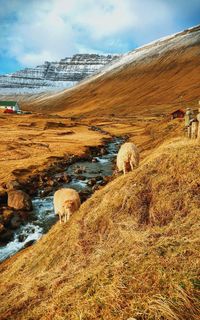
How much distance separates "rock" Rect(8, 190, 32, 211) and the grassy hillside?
12632 mm

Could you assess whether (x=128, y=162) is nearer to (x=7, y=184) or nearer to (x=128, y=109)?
(x=7, y=184)

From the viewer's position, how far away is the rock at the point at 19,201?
28919 mm

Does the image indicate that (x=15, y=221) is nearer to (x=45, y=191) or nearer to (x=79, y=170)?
(x=45, y=191)

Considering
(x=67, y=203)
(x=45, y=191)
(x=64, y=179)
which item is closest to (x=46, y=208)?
(x=45, y=191)

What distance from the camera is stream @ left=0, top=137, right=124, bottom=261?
2316 cm

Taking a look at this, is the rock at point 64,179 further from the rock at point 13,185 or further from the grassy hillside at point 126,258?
the grassy hillside at point 126,258

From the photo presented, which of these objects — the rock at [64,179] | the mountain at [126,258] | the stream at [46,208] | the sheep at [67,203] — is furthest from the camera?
the rock at [64,179]

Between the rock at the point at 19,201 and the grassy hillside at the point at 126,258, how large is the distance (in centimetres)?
1263

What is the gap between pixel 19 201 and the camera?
29.3m

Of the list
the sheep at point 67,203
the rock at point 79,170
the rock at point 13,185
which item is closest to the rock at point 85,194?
the rock at point 13,185

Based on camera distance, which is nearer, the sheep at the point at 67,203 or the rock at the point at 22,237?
the sheep at the point at 67,203

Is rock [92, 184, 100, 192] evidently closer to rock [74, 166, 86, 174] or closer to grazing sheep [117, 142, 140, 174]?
rock [74, 166, 86, 174]

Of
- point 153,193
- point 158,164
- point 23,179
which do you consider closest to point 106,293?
point 153,193

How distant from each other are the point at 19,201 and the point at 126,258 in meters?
21.2
